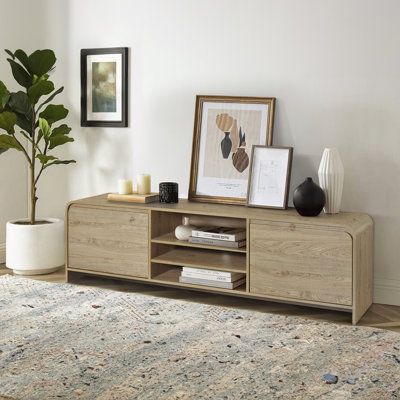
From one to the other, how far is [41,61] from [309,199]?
6.56 feet

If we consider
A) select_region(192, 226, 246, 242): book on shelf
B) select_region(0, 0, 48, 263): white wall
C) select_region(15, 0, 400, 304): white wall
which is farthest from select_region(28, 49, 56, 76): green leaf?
select_region(192, 226, 246, 242): book on shelf

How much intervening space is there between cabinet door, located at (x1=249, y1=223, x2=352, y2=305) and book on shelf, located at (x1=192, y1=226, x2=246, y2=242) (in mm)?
172

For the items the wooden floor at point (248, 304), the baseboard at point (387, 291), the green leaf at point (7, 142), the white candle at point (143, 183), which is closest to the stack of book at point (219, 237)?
the wooden floor at point (248, 304)

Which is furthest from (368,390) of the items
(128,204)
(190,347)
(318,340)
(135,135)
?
(135,135)

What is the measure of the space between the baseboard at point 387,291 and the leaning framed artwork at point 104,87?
1984mm

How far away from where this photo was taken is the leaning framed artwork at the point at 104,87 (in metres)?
5.05

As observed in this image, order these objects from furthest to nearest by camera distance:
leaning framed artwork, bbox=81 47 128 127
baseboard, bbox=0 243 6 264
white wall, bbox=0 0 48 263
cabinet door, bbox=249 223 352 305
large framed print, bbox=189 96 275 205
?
baseboard, bbox=0 243 6 264
white wall, bbox=0 0 48 263
leaning framed artwork, bbox=81 47 128 127
large framed print, bbox=189 96 275 205
cabinet door, bbox=249 223 352 305

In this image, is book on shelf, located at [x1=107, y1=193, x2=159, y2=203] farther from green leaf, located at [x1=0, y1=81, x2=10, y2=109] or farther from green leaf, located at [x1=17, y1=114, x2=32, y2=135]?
green leaf, located at [x1=0, y1=81, x2=10, y2=109]

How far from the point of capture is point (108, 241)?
4.66 metres

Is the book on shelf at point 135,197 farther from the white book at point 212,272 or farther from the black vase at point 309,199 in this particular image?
the black vase at point 309,199

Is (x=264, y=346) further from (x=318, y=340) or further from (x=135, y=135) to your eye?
(x=135, y=135)

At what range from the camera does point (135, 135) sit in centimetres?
508

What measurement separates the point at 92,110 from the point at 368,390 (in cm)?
297

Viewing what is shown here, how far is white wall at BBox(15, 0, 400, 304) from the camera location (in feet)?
14.1
